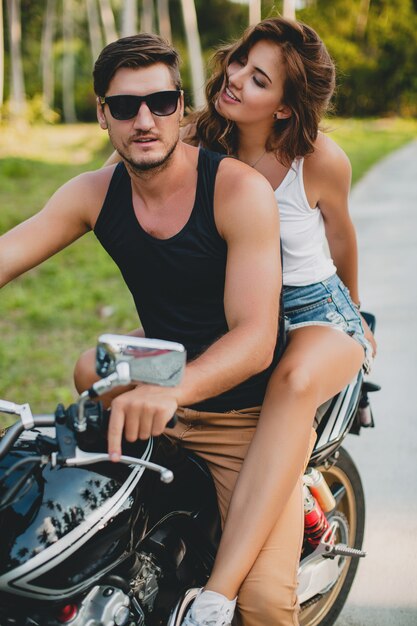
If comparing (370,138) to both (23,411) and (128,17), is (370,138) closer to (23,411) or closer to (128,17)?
(128,17)

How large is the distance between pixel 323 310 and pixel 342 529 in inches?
33.9

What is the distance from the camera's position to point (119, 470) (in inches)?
68.6

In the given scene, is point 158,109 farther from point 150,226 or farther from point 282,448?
point 282,448

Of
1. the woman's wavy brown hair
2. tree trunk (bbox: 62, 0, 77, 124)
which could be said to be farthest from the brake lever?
tree trunk (bbox: 62, 0, 77, 124)

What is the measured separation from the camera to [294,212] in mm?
2684

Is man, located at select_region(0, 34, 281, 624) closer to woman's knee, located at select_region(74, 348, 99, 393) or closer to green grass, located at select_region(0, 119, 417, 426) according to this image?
woman's knee, located at select_region(74, 348, 99, 393)

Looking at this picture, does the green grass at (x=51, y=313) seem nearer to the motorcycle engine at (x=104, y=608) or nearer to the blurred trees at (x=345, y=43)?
the motorcycle engine at (x=104, y=608)

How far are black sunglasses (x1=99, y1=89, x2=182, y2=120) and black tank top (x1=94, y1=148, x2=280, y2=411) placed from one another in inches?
7.7

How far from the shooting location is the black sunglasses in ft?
6.68

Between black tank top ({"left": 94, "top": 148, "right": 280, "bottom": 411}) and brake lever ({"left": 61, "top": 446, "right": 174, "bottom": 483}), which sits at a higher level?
black tank top ({"left": 94, "top": 148, "right": 280, "bottom": 411})

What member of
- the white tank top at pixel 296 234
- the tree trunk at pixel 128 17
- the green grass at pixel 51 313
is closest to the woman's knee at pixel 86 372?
the white tank top at pixel 296 234

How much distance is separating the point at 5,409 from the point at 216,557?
742 millimetres

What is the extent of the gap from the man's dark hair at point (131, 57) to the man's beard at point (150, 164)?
192 millimetres

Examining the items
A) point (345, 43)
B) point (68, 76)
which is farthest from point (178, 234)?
point (68, 76)
